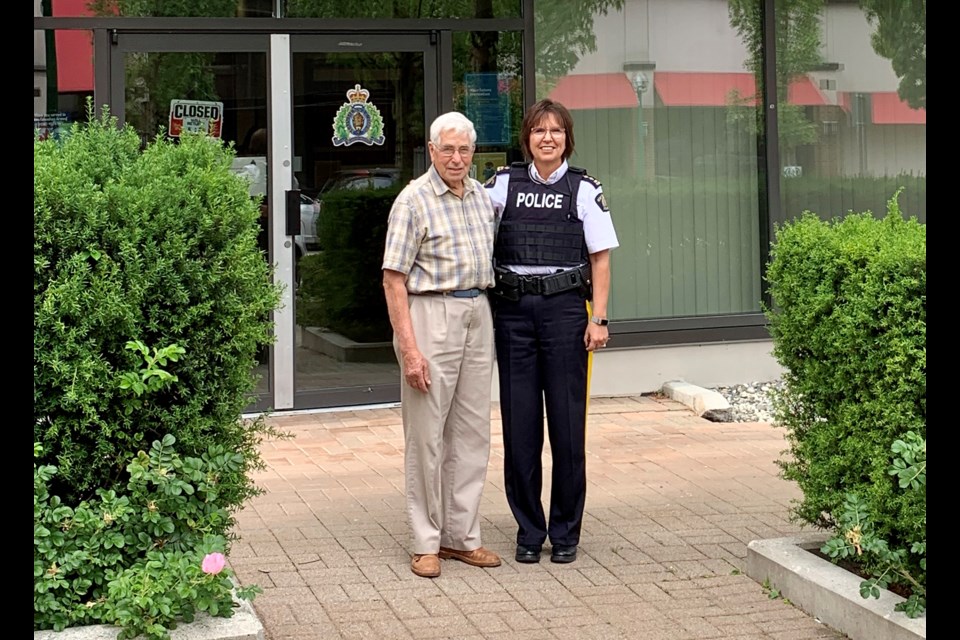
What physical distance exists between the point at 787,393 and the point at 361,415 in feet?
14.2

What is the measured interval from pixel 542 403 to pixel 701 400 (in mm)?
3675

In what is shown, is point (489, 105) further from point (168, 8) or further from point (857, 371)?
point (857, 371)

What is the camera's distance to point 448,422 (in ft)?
19.8

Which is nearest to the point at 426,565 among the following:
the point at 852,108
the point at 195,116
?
the point at 195,116

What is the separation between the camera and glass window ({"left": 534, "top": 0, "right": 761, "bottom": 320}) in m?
10.1

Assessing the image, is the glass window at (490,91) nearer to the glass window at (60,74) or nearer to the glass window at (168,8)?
the glass window at (168,8)

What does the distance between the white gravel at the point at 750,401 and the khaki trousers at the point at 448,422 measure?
11.5 feet

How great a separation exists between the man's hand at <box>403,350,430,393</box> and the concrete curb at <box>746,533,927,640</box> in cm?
153

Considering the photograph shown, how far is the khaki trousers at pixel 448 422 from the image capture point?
5852 mm

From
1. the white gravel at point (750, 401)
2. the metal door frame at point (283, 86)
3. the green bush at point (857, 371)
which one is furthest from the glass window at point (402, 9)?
the green bush at point (857, 371)

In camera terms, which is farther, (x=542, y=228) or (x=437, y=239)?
(x=542, y=228)

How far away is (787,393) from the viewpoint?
224 inches

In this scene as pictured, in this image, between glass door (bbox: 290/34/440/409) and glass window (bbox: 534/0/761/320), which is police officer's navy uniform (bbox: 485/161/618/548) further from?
glass window (bbox: 534/0/761/320)
